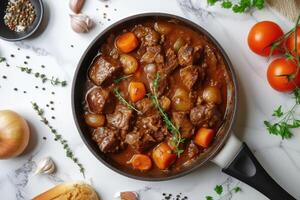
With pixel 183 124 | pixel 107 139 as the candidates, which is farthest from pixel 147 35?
pixel 107 139

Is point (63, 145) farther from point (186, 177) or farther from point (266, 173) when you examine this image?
point (266, 173)

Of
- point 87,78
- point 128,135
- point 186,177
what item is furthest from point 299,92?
point 87,78

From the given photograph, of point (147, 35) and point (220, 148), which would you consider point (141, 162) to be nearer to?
point (220, 148)

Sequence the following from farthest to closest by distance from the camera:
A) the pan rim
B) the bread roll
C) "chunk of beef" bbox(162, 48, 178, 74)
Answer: the bread roll → "chunk of beef" bbox(162, 48, 178, 74) → the pan rim

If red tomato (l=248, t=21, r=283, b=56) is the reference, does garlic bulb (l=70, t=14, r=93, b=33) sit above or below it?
below

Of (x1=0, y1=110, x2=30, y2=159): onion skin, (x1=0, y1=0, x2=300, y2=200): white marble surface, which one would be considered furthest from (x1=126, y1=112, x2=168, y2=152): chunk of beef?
(x1=0, y1=110, x2=30, y2=159): onion skin

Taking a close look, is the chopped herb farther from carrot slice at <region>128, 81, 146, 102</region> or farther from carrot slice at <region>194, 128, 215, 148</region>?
carrot slice at <region>128, 81, 146, 102</region>
